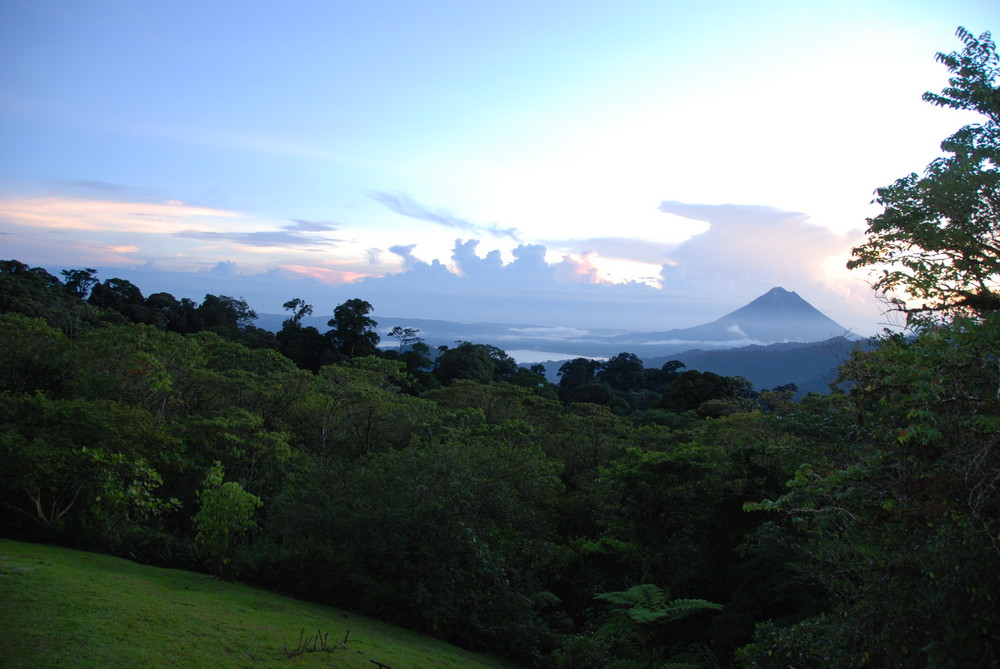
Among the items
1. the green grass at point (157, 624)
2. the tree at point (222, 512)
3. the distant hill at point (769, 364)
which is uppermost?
the distant hill at point (769, 364)

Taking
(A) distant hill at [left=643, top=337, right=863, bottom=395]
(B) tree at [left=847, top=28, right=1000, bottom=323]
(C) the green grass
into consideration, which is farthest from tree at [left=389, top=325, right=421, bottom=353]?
(B) tree at [left=847, top=28, right=1000, bottom=323]

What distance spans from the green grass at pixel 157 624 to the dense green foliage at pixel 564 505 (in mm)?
935

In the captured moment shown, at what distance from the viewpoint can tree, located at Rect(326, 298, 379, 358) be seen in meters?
49.4

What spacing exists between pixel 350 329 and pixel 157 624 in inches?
1692

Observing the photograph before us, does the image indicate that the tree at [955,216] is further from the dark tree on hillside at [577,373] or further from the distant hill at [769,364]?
the distant hill at [769,364]

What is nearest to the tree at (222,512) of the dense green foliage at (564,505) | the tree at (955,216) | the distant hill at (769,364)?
the dense green foliage at (564,505)

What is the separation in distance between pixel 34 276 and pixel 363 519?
45366mm

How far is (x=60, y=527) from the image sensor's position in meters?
11.2

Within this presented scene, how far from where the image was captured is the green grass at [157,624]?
22.0 ft

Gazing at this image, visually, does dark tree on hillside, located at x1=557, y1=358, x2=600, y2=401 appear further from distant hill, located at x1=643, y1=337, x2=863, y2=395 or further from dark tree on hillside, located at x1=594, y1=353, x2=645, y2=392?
distant hill, located at x1=643, y1=337, x2=863, y2=395

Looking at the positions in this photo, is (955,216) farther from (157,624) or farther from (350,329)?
(350,329)

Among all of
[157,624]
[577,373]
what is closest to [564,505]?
[157,624]

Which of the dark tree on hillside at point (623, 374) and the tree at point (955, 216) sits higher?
the tree at point (955, 216)

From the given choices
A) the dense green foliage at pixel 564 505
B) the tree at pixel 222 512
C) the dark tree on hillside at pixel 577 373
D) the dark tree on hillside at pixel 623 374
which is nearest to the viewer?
the dense green foliage at pixel 564 505
